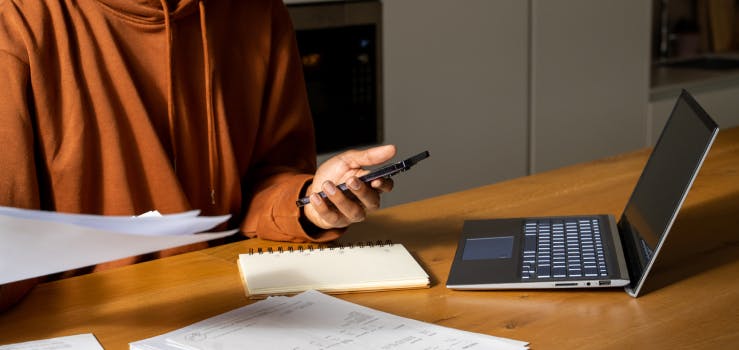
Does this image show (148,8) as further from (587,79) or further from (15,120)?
(587,79)

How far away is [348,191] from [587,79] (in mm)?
2474

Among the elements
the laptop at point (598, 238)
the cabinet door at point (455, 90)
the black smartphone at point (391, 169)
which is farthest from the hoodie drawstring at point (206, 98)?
the cabinet door at point (455, 90)

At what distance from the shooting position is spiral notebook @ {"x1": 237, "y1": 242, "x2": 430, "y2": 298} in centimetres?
121

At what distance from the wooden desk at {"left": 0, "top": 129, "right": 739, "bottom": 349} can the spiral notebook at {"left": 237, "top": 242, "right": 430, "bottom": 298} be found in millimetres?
17

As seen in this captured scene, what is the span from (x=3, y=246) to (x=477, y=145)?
2.56 meters

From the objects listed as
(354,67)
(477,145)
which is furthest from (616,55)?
(354,67)

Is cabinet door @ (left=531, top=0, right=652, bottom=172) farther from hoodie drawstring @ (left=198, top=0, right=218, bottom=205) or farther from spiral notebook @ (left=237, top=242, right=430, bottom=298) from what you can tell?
spiral notebook @ (left=237, top=242, right=430, bottom=298)

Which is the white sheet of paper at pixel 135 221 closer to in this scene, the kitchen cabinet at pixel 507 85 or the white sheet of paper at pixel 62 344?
the white sheet of paper at pixel 62 344

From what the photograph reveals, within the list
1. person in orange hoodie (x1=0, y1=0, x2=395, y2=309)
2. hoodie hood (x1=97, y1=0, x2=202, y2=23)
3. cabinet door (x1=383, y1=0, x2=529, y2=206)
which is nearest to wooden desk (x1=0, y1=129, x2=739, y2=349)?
person in orange hoodie (x1=0, y1=0, x2=395, y2=309)

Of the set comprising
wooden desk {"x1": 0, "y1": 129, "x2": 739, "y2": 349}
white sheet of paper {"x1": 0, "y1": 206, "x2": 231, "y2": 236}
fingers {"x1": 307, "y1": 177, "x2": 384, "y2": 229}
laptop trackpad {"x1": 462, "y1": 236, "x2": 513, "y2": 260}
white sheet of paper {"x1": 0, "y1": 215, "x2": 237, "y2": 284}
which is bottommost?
wooden desk {"x1": 0, "y1": 129, "x2": 739, "y2": 349}

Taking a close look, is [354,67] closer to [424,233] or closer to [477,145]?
[477,145]

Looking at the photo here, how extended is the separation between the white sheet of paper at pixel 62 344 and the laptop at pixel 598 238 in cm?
42

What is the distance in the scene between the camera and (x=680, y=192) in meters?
1.18

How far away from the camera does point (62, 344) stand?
105 cm
